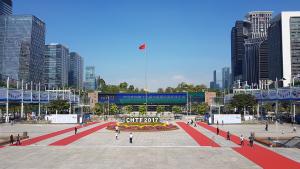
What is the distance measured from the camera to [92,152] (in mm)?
33844

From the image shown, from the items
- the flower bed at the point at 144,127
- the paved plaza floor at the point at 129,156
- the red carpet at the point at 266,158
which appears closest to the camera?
the paved plaza floor at the point at 129,156

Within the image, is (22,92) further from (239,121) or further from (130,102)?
(130,102)

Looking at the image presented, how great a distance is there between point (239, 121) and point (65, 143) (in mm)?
48046

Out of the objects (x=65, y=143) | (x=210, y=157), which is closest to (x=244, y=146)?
(x=210, y=157)

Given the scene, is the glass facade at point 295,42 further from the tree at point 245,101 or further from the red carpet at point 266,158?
the red carpet at point 266,158

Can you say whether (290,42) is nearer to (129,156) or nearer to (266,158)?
(266,158)

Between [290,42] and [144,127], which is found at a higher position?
[290,42]

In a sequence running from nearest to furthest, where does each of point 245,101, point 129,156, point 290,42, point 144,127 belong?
point 129,156 → point 144,127 → point 245,101 → point 290,42

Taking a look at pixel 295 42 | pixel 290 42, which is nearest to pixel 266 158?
pixel 290 42

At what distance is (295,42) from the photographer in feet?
636

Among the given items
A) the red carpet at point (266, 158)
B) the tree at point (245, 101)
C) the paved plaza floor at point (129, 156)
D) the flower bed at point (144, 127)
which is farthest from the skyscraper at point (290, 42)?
the red carpet at point (266, 158)

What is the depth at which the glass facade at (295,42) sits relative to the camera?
193125 millimetres

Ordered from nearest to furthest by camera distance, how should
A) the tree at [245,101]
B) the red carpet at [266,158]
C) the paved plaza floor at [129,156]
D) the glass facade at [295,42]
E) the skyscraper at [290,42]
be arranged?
the paved plaza floor at [129,156] < the red carpet at [266,158] < the tree at [245,101] < the glass facade at [295,42] < the skyscraper at [290,42]

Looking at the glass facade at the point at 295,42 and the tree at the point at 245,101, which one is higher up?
the glass facade at the point at 295,42
